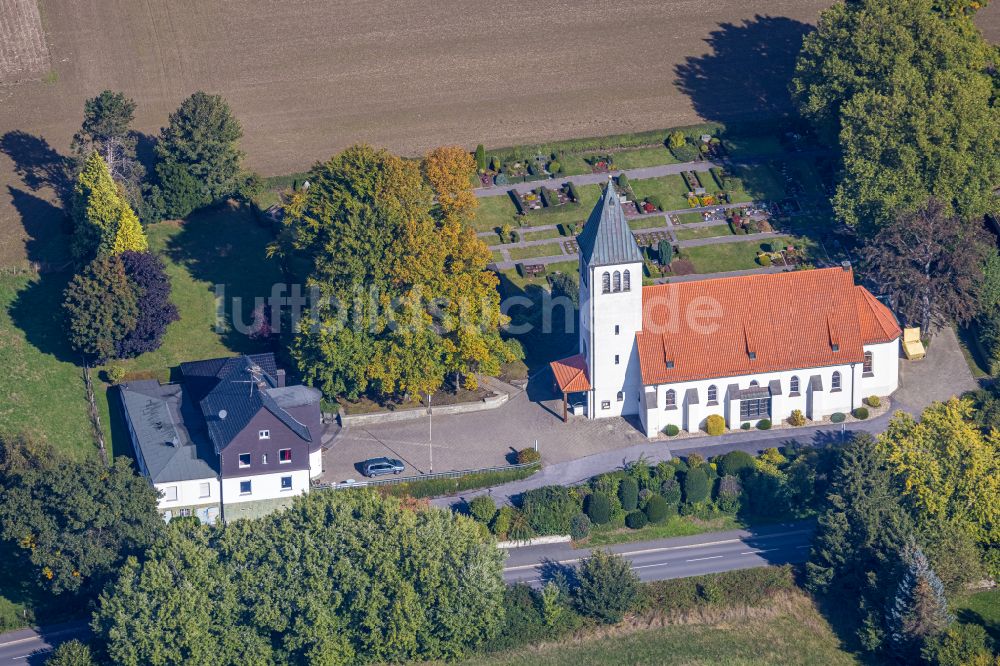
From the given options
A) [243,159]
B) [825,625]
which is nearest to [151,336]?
[243,159]

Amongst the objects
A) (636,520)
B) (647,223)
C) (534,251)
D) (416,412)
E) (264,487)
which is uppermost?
A: (647,223)

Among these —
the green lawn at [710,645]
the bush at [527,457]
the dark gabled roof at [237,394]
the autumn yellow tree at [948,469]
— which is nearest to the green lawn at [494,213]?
the dark gabled roof at [237,394]

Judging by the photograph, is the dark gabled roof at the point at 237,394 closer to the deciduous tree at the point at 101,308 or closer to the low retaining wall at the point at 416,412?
the low retaining wall at the point at 416,412

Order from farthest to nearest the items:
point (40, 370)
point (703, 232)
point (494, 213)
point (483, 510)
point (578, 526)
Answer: point (494, 213) < point (703, 232) < point (40, 370) < point (578, 526) < point (483, 510)

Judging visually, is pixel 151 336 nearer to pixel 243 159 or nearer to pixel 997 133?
pixel 243 159

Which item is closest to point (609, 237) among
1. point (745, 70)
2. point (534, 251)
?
point (534, 251)

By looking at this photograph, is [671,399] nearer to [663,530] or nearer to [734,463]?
[734,463]

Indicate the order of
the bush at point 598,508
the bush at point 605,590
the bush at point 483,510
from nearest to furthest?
1. the bush at point 605,590
2. the bush at point 483,510
3. the bush at point 598,508

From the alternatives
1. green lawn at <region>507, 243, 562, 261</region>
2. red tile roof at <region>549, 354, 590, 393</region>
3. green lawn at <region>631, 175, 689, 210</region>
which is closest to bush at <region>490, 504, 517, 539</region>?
red tile roof at <region>549, 354, 590, 393</region>
